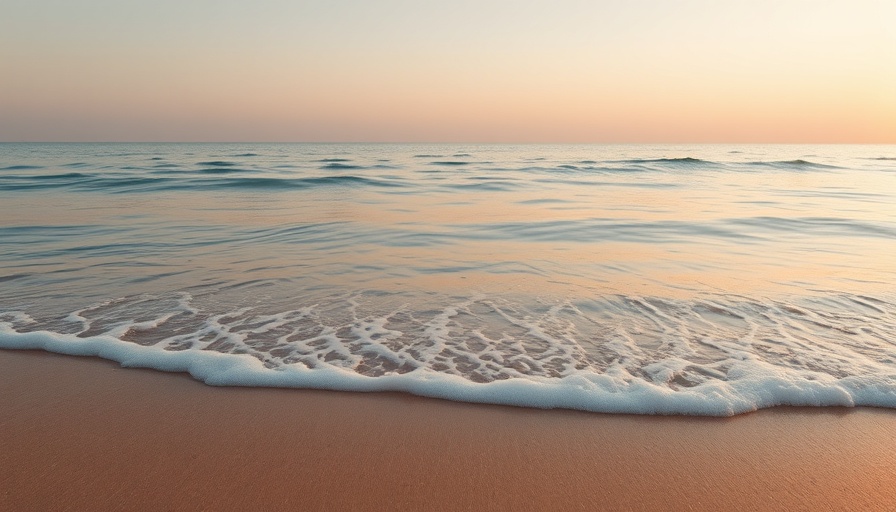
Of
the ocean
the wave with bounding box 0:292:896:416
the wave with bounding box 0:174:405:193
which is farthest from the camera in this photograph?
the wave with bounding box 0:174:405:193

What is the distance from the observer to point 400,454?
2.35m

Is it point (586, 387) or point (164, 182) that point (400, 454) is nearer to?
point (586, 387)

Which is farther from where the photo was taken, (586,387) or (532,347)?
(532,347)

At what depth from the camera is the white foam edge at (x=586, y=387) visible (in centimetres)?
279

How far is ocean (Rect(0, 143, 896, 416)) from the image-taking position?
10.0 ft

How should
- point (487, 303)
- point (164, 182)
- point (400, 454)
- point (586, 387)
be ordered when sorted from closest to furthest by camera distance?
point (400, 454)
point (586, 387)
point (487, 303)
point (164, 182)

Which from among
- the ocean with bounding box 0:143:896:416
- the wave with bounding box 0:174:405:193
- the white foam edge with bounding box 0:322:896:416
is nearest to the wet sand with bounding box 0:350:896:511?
the white foam edge with bounding box 0:322:896:416

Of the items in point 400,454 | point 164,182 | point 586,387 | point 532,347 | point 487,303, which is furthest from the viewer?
point 164,182

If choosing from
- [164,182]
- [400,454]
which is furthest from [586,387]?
[164,182]

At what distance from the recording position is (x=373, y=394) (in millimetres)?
2938

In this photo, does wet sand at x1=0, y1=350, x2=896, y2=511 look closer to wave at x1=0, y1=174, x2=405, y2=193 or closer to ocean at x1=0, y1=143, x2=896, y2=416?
ocean at x1=0, y1=143, x2=896, y2=416

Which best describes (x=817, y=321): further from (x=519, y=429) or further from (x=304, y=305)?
(x=304, y=305)

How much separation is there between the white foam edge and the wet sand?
2.9 inches

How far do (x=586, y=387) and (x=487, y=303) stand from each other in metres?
1.74
